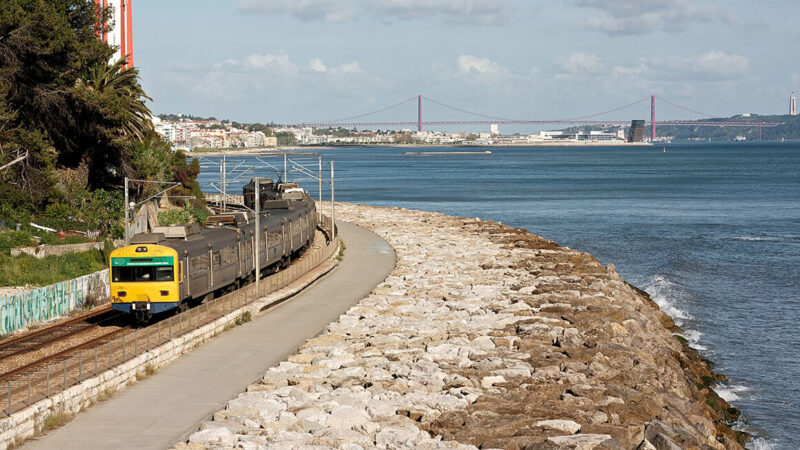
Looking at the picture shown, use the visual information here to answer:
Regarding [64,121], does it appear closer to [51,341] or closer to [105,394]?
[51,341]

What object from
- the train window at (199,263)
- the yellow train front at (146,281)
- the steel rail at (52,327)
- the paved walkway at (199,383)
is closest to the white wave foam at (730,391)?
the paved walkway at (199,383)

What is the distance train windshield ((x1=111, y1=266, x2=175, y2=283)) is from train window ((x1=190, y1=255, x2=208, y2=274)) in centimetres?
193

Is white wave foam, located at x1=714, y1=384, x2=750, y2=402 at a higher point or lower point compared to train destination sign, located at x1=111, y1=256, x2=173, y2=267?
lower

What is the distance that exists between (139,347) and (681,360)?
20.7 metres

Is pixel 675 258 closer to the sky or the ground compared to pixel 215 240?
closer to the ground

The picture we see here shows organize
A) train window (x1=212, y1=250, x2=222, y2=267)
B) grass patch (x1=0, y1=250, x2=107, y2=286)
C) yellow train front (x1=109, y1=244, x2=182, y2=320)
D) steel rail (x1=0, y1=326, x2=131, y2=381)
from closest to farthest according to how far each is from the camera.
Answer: steel rail (x1=0, y1=326, x2=131, y2=381) < yellow train front (x1=109, y1=244, x2=182, y2=320) < train window (x1=212, y1=250, x2=222, y2=267) < grass patch (x1=0, y1=250, x2=107, y2=286)

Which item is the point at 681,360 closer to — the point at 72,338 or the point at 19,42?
the point at 72,338

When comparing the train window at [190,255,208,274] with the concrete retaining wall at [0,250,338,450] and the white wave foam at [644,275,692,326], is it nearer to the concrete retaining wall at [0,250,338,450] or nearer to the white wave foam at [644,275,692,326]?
the concrete retaining wall at [0,250,338,450]

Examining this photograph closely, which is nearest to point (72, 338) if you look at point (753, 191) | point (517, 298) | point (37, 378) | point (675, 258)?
point (37, 378)

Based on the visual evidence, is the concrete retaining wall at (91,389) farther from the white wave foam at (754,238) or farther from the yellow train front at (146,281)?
the white wave foam at (754,238)

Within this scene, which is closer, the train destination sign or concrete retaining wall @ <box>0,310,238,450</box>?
concrete retaining wall @ <box>0,310,238,450</box>

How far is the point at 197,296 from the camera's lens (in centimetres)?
3628

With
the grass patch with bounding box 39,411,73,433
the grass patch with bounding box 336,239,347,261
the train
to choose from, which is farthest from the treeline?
the grass patch with bounding box 39,411,73,433

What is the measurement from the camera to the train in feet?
110
